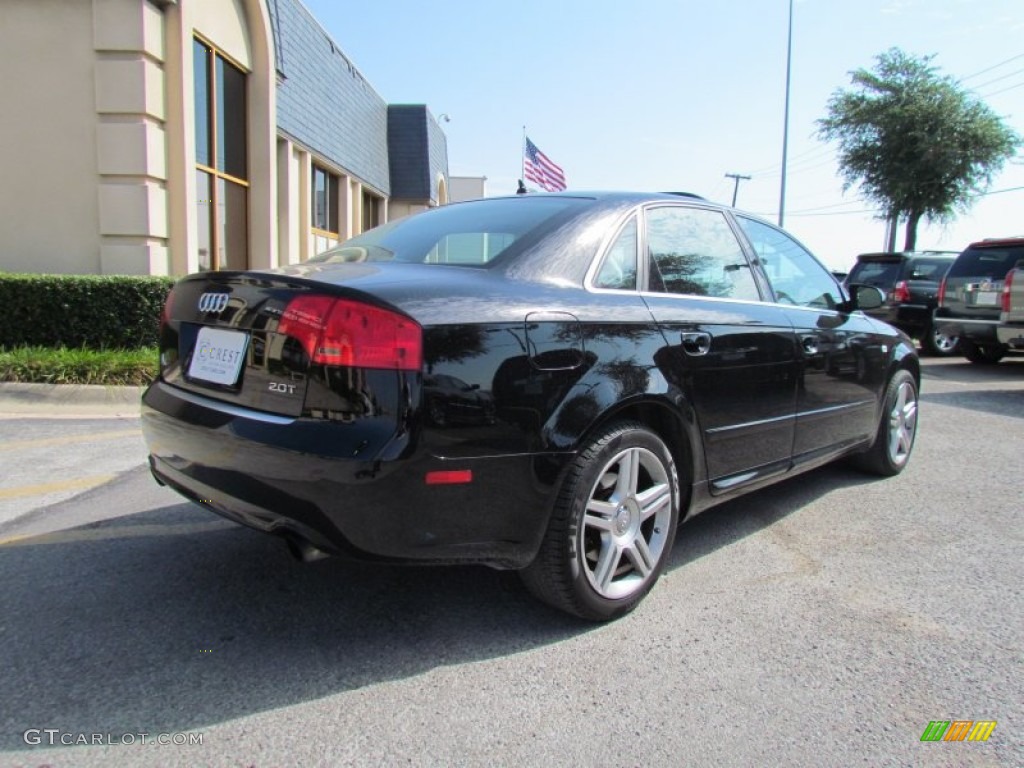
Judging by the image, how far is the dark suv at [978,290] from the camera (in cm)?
1030

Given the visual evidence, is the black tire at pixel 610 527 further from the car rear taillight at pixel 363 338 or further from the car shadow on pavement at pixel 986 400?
the car shadow on pavement at pixel 986 400

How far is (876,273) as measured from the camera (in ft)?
43.8

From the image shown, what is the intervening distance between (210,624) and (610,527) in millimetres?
1477

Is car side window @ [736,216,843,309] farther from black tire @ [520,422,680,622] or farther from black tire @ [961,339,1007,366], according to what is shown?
black tire @ [961,339,1007,366]

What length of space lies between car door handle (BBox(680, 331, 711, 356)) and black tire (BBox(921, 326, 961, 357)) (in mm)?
11345

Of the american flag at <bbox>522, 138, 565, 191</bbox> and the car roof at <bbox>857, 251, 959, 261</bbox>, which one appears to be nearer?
the car roof at <bbox>857, 251, 959, 261</bbox>

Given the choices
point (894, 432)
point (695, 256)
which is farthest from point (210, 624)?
point (894, 432)

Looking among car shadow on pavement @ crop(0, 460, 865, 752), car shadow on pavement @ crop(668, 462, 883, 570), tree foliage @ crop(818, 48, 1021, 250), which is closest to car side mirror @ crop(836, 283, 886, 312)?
car shadow on pavement @ crop(668, 462, 883, 570)

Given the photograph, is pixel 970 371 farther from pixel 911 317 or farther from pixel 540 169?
pixel 540 169

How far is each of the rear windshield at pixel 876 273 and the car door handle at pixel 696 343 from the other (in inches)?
450

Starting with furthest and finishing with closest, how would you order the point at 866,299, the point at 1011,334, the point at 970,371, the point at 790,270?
the point at 970,371
the point at 1011,334
the point at 866,299
the point at 790,270

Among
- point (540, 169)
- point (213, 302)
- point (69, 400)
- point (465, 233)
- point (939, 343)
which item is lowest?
point (69, 400)

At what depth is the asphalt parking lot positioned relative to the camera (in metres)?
2.04

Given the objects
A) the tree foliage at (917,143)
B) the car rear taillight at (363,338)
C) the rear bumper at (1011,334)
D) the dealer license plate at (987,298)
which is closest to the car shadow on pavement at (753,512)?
the car rear taillight at (363,338)
